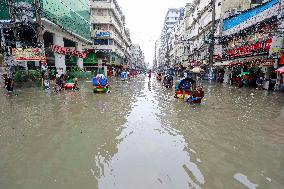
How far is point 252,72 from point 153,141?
91.1ft

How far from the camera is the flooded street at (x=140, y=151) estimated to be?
5047 mm

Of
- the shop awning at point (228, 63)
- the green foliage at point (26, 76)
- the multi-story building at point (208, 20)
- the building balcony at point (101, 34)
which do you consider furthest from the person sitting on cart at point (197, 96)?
the building balcony at point (101, 34)

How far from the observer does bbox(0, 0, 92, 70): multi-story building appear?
72.4 ft

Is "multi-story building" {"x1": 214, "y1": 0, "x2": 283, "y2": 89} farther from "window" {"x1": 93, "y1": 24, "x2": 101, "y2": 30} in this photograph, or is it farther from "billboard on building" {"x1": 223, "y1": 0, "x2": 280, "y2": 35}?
"window" {"x1": 93, "y1": 24, "x2": 101, "y2": 30}

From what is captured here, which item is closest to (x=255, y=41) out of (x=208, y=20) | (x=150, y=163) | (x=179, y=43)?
(x=208, y=20)

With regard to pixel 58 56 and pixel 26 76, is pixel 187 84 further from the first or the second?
pixel 58 56

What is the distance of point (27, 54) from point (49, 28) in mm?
9473

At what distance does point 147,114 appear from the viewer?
39.3 ft

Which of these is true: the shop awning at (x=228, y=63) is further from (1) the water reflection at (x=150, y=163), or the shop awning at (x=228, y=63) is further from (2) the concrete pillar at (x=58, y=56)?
(1) the water reflection at (x=150, y=163)

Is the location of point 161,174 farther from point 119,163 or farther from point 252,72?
point 252,72

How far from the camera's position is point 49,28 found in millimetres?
29844

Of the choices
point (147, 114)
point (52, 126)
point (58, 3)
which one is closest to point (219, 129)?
point (147, 114)

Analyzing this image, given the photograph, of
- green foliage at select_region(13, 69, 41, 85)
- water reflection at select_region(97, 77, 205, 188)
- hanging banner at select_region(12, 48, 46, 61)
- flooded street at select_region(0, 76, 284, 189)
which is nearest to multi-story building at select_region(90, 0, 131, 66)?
green foliage at select_region(13, 69, 41, 85)

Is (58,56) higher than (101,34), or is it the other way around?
(101,34)
